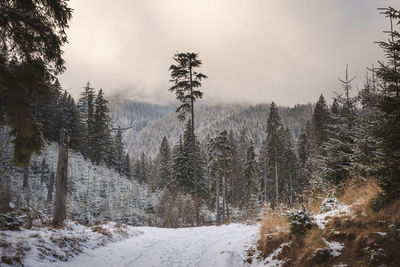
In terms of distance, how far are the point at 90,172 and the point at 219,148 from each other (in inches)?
765

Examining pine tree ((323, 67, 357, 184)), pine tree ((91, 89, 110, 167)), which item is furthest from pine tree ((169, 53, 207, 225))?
pine tree ((91, 89, 110, 167))

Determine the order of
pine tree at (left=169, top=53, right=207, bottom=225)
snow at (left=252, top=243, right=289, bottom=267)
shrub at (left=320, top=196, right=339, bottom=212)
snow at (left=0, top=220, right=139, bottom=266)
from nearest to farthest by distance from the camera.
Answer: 1. snow at (left=0, top=220, right=139, bottom=266)
2. snow at (left=252, top=243, right=289, bottom=267)
3. shrub at (left=320, top=196, right=339, bottom=212)
4. pine tree at (left=169, top=53, right=207, bottom=225)

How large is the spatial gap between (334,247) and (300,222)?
121 centimetres

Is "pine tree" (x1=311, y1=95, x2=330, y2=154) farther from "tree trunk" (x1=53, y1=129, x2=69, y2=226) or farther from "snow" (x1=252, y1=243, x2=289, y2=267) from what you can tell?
"tree trunk" (x1=53, y1=129, x2=69, y2=226)

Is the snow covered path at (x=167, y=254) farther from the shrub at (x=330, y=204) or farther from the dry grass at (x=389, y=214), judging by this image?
the dry grass at (x=389, y=214)

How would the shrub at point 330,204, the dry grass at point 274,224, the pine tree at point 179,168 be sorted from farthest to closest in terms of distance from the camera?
the pine tree at point 179,168 → the shrub at point 330,204 → the dry grass at point 274,224

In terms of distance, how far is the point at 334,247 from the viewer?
15.0 ft

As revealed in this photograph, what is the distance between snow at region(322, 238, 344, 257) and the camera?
173 inches

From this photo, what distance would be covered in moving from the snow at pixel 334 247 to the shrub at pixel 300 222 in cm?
91

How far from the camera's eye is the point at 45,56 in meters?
6.37

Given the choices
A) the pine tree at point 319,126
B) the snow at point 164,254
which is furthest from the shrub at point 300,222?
the pine tree at point 319,126

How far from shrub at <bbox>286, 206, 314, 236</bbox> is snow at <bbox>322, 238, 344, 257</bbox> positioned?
909mm

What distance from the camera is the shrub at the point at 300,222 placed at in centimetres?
570

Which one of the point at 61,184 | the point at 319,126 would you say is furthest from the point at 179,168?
the point at 61,184
